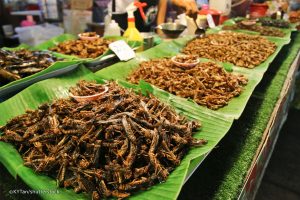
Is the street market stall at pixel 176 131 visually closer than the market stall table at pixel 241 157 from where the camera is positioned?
Yes

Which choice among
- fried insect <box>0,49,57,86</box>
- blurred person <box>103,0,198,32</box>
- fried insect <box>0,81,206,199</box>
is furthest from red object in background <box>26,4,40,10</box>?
fried insect <box>0,81,206,199</box>

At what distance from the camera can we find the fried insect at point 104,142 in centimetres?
179

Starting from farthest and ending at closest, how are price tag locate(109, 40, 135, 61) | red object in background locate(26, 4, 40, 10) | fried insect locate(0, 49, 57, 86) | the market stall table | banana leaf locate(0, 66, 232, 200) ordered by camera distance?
red object in background locate(26, 4, 40, 10) → price tag locate(109, 40, 135, 61) → fried insect locate(0, 49, 57, 86) → the market stall table → banana leaf locate(0, 66, 232, 200)

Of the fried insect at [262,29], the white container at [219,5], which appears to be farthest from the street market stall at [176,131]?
the white container at [219,5]

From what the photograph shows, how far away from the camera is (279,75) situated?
4.62 meters

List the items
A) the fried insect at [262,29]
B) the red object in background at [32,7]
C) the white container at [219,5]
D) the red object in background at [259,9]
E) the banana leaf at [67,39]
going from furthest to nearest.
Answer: the red object in background at [32,7] → the red object in background at [259,9] → the white container at [219,5] → the fried insect at [262,29] → the banana leaf at [67,39]

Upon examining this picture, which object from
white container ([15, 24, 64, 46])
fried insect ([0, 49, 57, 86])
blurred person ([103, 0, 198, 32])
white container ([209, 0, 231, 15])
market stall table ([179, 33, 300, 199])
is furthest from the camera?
white container ([209, 0, 231, 15])

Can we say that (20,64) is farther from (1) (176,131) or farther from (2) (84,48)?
(1) (176,131)

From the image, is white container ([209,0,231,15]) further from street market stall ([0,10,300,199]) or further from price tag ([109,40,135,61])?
price tag ([109,40,135,61])

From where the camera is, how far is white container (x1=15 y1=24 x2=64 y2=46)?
772 centimetres

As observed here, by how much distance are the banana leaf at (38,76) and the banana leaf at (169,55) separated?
43 centimetres

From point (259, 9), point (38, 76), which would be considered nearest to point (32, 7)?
point (38, 76)

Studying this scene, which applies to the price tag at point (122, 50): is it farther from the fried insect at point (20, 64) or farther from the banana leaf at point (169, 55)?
the fried insect at point (20, 64)

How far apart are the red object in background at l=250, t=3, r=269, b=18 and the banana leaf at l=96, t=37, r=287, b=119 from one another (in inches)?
162
